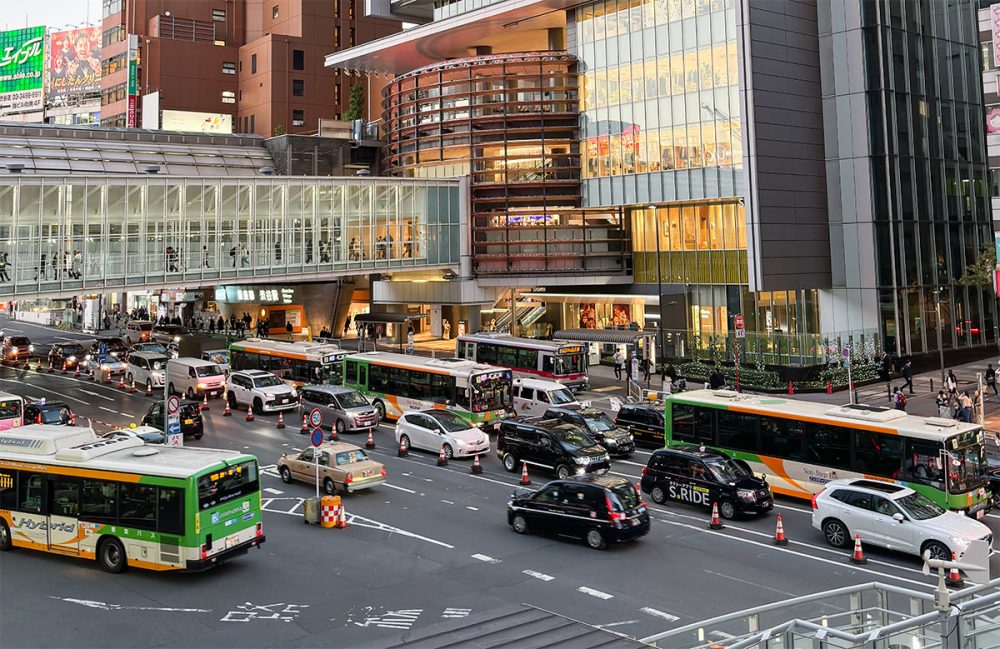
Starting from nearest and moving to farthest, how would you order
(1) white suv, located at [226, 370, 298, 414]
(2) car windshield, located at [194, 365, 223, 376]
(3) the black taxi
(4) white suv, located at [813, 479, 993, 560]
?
(4) white suv, located at [813, 479, 993, 560] < (3) the black taxi < (1) white suv, located at [226, 370, 298, 414] < (2) car windshield, located at [194, 365, 223, 376]

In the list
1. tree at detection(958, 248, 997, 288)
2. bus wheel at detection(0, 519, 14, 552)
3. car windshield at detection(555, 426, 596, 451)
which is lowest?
bus wheel at detection(0, 519, 14, 552)

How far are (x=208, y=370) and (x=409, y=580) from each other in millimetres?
29231

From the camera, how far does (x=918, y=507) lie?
18.6 metres

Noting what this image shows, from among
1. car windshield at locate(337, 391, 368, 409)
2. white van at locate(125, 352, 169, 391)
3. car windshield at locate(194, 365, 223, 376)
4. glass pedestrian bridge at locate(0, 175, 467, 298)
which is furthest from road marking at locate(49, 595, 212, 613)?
white van at locate(125, 352, 169, 391)

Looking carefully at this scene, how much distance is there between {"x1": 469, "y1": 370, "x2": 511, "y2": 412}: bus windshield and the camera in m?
33.0

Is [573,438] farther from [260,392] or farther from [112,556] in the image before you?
[260,392]

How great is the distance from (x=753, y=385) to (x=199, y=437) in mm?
27356

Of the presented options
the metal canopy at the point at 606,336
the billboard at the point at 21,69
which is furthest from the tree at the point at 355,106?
the billboard at the point at 21,69

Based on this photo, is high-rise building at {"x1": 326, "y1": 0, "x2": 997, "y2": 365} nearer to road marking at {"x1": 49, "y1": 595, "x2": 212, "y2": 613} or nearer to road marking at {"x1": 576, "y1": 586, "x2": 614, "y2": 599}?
road marking at {"x1": 576, "y1": 586, "x2": 614, "y2": 599}

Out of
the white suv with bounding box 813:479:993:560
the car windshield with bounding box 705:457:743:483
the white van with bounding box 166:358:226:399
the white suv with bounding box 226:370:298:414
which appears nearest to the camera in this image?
the white suv with bounding box 813:479:993:560

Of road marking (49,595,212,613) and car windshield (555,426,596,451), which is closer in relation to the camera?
road marking (49,595,212,613)

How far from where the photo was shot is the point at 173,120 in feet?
323

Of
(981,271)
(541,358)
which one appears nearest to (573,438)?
(541,358)

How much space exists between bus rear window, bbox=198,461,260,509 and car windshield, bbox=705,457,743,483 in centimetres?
1170
